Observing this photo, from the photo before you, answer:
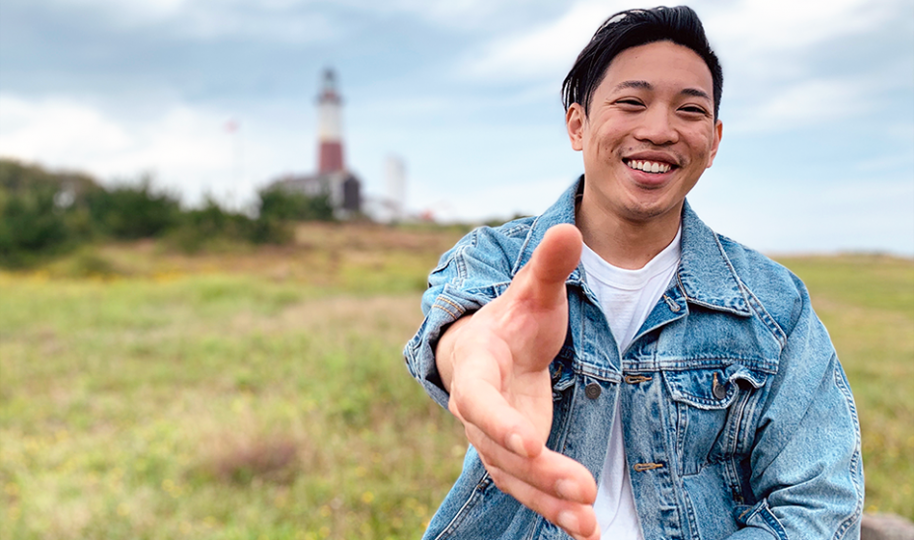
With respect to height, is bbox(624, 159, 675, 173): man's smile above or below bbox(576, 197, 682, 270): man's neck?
above

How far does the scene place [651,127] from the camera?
5.19 ft

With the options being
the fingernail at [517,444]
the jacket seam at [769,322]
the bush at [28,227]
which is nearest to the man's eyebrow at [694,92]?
the jacket seam at [769,322]

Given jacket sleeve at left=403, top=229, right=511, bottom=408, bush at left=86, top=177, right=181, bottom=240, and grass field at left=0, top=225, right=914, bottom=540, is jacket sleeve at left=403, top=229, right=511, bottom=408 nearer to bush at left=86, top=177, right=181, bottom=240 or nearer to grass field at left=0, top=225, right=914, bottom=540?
grass field at left=0, top=225, right=914, bottom=540

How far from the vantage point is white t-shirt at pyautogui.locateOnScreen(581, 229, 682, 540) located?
1.67m

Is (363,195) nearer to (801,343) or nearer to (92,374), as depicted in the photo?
(92,374)

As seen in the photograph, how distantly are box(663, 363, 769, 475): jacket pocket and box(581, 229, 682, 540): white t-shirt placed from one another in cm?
14

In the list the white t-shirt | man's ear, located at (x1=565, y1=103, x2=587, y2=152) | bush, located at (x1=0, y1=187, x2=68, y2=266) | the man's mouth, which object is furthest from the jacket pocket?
bush, located at (x1=0, y1=187, x2=68, y2=266)

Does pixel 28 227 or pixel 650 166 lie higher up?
pixel 650 166

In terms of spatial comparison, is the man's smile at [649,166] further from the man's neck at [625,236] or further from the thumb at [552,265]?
the thumb at [552,265]

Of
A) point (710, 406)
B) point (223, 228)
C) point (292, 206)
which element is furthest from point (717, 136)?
point (292, 206)

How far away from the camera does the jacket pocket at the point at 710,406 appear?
5.43ft

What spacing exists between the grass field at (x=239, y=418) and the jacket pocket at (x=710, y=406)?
252 centimetres

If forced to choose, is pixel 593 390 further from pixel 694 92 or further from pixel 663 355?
pixel 694 92

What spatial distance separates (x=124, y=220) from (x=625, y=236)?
77.2ft
